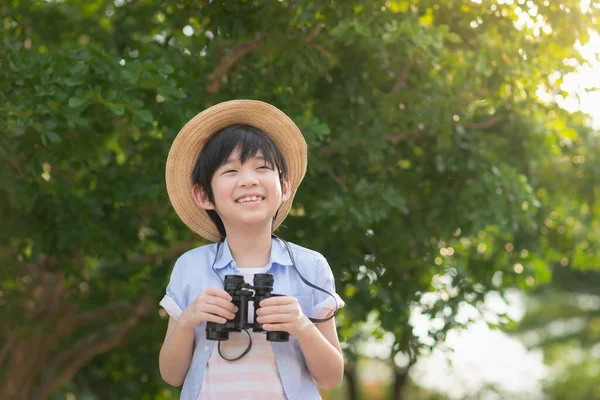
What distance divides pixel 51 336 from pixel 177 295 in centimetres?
482

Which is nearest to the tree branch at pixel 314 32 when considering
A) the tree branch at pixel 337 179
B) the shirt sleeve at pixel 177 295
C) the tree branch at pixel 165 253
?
the tree branch at pixel 337 179

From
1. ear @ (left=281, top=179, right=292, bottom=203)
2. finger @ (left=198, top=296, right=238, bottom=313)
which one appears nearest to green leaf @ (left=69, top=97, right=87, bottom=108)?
ear @ (left=281, top=179, right=292, bottom=203)

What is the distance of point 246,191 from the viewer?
271cm

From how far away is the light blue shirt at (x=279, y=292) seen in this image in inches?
103

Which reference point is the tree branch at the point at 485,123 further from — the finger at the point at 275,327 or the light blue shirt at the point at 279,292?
the finger at the point at 275,327

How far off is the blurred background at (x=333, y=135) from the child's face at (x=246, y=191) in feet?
5.88

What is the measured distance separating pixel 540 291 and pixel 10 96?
737 inches

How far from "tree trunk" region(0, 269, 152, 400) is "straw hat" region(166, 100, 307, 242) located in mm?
3899

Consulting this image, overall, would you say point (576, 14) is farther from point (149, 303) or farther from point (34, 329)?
point (34, 329)

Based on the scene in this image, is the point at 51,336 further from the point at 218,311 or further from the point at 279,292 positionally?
the point at 218,311

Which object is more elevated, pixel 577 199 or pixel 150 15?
pixel 150 15

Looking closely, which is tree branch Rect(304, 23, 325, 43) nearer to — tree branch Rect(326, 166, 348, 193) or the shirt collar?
tree branch Rect(326, 166, 348, 193)

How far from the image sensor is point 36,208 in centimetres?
558

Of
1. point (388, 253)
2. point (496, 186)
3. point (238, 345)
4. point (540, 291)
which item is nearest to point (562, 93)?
point (496, 186)
